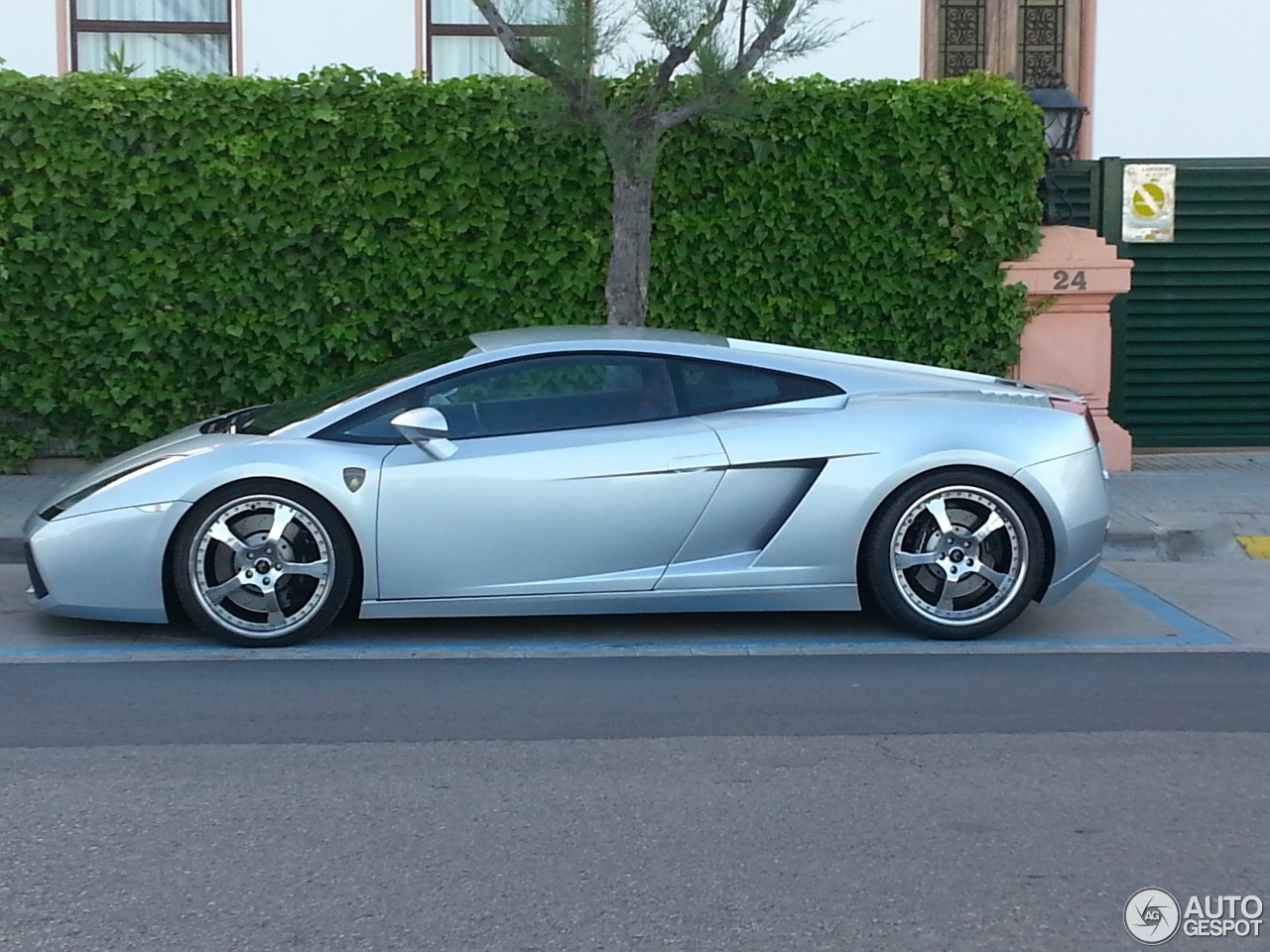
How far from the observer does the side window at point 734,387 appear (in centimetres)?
665

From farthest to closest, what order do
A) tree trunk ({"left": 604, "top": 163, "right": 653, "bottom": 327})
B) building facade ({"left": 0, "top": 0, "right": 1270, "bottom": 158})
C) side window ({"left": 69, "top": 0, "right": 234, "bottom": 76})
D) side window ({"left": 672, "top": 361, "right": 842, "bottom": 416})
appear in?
1. side window ({"left": 69, "top": 0, "right": 234, "bottom": 76})
2. building facade ({"left": 0, "top": 0, "right": 1270, "bottom": 158})
3. tree trunk ({"left": 604, "top": 163, "right": 653, "bottom": 327})
4. side window ({"left": 672, "top": 361, "right": 842, "bottom": 416})

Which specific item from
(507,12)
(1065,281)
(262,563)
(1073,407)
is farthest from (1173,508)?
(262,563)

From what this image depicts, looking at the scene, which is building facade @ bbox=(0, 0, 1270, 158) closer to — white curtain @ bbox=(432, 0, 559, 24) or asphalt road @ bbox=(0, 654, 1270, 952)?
white curtain @ bbox=(432, 0, 559, 24)

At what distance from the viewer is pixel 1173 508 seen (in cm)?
966

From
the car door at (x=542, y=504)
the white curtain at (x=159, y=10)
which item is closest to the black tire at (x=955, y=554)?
the car door at (x=542, y=504)

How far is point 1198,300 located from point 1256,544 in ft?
13.3

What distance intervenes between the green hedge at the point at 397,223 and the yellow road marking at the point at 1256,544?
8.90 feet

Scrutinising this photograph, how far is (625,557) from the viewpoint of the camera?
6418 millimetres

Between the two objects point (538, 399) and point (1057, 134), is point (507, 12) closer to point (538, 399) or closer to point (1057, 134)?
point (538, 399)

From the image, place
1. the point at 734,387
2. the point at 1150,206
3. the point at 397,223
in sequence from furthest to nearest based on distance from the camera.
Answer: the point at 1150,206
the point at 397,223
the point at 734,387

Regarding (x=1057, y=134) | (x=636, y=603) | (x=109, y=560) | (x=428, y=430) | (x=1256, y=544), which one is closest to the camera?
(x=109, y=560)

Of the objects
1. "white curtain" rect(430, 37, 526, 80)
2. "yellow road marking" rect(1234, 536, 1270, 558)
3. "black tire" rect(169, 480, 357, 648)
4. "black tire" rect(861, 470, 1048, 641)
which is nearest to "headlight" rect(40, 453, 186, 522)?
"black tire" rect(169, 480, 357, 648)

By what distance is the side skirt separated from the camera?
6.42 meters

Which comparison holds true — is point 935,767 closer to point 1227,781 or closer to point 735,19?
point 1227,781
